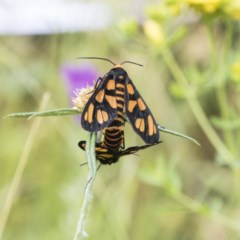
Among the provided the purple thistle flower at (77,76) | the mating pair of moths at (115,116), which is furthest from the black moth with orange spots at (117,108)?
the purple thistle flower at (77,76)

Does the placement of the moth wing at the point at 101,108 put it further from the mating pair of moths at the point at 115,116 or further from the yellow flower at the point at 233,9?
the yellow flower at the point at 233,9

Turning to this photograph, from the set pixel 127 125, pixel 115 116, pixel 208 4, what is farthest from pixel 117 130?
pixel 127 125

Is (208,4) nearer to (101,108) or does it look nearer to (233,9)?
(233,9)

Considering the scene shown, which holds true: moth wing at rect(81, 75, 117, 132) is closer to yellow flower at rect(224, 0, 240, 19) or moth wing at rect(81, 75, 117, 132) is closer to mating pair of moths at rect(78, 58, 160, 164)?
mating pair of moths at rect(78, 58, 160, 164)

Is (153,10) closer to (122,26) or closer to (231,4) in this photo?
(122,26)

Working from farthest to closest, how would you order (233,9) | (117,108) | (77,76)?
(77,76)
(233,9)
(117,108)

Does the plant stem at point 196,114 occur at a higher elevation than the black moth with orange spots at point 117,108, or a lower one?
higher

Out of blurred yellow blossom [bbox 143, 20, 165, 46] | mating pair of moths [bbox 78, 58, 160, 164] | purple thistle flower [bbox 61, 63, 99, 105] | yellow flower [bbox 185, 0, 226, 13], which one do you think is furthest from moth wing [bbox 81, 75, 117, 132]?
purple thistle flower [bbox 61, 63, 99, 105]
